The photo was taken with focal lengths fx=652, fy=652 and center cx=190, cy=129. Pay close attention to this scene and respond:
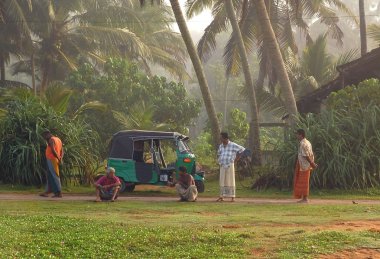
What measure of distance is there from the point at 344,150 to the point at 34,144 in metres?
8.26

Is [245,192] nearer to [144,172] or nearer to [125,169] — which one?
[144,172]

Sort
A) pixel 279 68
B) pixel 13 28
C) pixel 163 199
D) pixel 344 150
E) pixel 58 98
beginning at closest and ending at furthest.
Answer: pixel 163 199 → pixel 344 150 → pixel 279 68 → pixel 58 98 → pixel 13 28

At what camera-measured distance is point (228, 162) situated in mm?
14359

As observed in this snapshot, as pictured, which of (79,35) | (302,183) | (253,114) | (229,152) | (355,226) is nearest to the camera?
(355,226)

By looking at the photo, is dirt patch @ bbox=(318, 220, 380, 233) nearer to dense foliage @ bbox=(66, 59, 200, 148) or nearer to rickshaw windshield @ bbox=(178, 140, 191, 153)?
rickshaw windshield @ bbox=(178, 140, 191, 153)

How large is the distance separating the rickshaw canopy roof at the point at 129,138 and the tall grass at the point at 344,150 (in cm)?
347

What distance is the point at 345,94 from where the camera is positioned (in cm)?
1895

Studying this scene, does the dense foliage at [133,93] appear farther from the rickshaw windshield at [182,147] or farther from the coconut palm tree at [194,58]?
the rickshaw windshield at [182,147]

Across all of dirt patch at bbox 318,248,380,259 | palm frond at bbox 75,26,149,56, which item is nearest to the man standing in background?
dirt patch at bbox 318,248,380,259

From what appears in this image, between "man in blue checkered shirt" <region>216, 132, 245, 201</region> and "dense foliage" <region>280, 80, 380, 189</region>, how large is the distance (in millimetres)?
3415

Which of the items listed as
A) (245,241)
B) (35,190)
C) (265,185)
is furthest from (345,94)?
(245,241)

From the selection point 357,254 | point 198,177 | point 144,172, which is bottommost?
point 357,254

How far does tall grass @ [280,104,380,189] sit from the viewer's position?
16.8m

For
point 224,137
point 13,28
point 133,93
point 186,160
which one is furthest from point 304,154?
point 13,28
